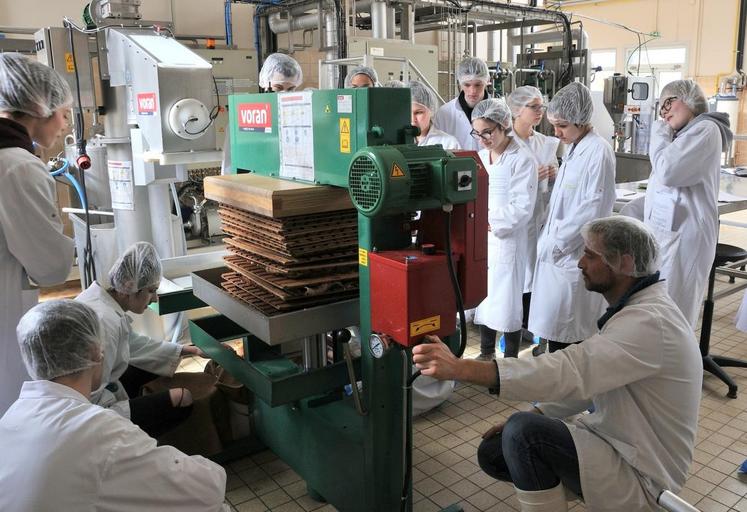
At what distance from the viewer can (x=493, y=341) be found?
334 centimetres

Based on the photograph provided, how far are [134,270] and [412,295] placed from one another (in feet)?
3.84

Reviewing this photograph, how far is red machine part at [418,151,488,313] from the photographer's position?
1537mm

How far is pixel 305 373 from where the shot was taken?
183 cm

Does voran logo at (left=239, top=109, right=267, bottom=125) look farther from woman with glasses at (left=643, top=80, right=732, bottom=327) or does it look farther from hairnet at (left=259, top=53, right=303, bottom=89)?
woman with glasses at (left=643, top=80, right=732, bottom=327)

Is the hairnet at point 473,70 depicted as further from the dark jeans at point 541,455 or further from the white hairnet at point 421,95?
the dark jeans at point 541,455

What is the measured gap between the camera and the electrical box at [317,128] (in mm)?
1558

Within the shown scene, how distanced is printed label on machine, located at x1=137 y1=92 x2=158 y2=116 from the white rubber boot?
195 cm

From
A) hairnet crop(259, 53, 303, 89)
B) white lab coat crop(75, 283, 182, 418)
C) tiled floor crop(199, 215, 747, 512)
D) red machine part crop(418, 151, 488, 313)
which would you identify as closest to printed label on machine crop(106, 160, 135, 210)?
hairnet crop(259, 53, 303, 89)

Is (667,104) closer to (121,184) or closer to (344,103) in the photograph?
(344,103)

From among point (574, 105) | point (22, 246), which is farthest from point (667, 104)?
point (22, 246)

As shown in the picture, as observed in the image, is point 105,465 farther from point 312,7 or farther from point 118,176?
point 312,7

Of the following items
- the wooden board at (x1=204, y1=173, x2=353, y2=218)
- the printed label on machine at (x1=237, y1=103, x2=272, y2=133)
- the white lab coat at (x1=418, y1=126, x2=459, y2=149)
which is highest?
the printed label on machine at (x1=237, y1=103, x2=272, y2=133)

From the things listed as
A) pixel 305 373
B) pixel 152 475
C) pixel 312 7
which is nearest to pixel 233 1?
pixel 312 7

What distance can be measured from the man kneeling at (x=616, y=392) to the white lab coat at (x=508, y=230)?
1344mm
